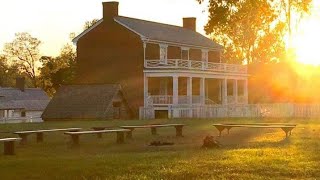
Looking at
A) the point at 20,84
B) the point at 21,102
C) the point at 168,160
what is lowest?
the point at 168,160

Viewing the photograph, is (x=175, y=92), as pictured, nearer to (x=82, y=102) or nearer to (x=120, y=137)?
(x=82, y=102)

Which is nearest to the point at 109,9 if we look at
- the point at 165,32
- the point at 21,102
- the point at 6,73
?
the point at 165,32

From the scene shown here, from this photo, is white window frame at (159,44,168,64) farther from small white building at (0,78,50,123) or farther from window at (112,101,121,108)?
small white building at (0,78,50,123)

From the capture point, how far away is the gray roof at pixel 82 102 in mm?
53094

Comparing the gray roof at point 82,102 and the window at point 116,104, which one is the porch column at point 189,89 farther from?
the gray roof at point 82,102

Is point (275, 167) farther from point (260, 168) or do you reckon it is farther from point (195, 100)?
point (195, 100)

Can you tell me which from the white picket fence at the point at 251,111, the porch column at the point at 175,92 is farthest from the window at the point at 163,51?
the white picket fence at the point at 251,111

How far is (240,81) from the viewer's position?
72.1m

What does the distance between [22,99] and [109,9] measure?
32117 millimetres

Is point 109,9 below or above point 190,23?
below

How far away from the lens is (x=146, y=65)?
191ft

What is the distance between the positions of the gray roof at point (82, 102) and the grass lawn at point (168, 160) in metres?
25.8

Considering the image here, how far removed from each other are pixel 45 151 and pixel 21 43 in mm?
96050

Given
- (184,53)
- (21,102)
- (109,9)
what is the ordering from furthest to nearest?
(21,102) → (184,53) → (109,9)
